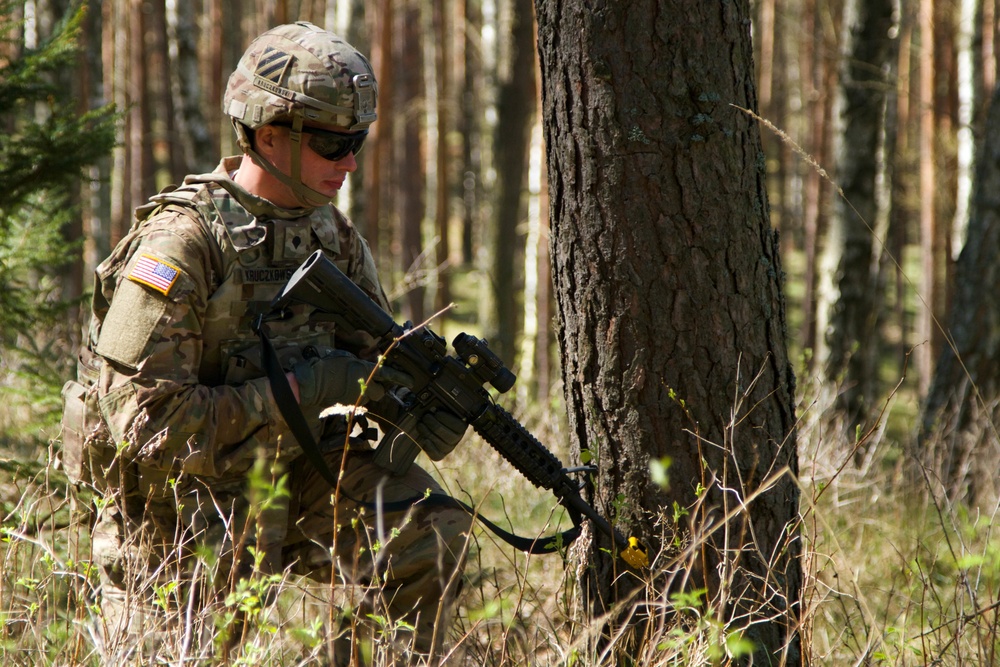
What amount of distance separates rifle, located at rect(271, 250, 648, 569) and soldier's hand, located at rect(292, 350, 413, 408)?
0.18ft

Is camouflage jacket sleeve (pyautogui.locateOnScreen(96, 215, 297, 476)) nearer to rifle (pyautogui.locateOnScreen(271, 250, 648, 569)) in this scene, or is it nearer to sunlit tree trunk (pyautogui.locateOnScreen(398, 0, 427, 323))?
rifle (pyautogui.locateOnScreen(271, 250, 648, 569))

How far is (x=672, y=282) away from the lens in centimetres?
242

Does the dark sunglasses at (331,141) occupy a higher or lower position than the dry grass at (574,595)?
higher

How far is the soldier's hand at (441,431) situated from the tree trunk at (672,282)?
376 millimetres

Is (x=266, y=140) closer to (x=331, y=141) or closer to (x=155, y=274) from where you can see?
(x=331, y=141)

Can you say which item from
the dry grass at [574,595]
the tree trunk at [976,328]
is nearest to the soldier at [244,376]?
the dry grass at [574,595]

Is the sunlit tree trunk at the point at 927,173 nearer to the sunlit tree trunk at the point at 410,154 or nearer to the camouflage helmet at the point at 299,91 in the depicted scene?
the sunlit tree trunk at the point at 410,154

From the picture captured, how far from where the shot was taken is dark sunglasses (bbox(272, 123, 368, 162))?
8.78 feet

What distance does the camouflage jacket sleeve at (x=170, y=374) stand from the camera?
2.41 m

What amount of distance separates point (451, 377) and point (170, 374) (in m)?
0.78

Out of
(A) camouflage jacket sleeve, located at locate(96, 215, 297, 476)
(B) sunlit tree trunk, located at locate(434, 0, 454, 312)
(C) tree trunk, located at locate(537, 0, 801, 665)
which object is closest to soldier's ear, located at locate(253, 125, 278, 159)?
(A) camouflage jacket sleeve, located at locate(96, 215, 297, 476)

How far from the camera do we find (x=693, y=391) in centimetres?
246

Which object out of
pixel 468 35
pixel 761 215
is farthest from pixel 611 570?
pixel 468 35

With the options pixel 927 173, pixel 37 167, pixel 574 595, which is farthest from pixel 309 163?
pixel 927 173
